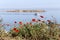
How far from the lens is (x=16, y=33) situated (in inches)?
330

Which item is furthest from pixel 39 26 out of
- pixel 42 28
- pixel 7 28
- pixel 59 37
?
pixel 7 28

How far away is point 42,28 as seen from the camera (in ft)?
26.5

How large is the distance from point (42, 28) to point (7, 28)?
1.39 metres

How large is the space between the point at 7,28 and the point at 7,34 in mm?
723

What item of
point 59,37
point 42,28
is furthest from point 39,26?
point 59,37

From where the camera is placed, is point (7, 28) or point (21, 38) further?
point (7, 28)

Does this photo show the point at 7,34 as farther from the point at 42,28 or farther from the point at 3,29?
the point at 42,28

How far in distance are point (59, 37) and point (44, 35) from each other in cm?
53

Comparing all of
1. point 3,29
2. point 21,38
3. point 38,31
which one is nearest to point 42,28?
point 38,31

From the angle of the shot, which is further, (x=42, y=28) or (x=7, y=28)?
(x=7, y=28)

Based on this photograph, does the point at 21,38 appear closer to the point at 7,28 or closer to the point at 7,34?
the point at 7,34

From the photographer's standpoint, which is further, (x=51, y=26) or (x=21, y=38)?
(x=51, y=26)

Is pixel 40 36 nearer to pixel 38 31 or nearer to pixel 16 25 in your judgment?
pixel 38 31

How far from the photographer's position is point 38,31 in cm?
805
